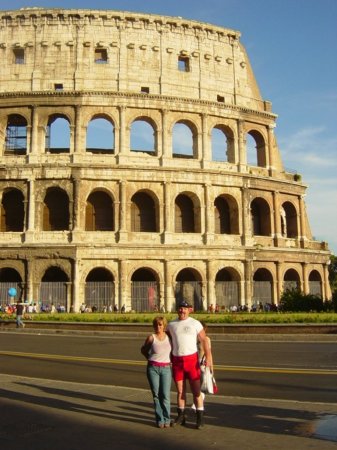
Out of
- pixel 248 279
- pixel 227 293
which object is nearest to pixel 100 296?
pixel 227 293

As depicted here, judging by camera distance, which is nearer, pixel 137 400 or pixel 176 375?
pixel 176 375

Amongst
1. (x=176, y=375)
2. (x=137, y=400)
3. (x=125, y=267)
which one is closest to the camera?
(x=176, y=375)

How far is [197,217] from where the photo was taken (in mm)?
30266

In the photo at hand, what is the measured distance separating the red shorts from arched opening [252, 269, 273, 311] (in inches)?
945

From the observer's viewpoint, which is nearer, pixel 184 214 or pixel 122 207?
pixel 122 207

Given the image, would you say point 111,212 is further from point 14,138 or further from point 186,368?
point 186,368

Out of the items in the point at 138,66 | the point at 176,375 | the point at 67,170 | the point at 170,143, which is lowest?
the point at 176,375

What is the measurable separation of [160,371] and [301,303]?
62.8ft

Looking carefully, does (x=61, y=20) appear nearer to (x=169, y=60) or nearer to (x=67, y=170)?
(x=169, y=60)

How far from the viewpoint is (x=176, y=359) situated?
603 centimetres

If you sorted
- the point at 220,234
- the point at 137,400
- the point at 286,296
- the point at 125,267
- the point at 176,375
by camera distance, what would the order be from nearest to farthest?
the point at 176,375, the point at 137,400, the point at 286,296, the point at 125,267, the point at 220,234

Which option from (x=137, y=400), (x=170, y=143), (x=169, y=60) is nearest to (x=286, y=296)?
(x=170, y=143)

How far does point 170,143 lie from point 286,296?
1155cm

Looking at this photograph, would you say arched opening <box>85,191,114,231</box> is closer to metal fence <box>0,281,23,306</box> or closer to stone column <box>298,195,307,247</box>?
metal fence <box>0,281,23,306</box>
